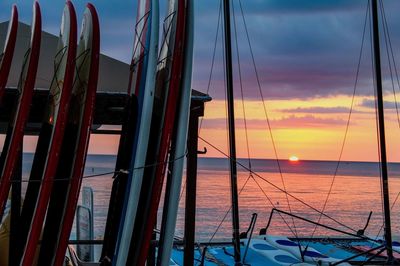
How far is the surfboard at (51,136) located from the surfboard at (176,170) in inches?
28.3

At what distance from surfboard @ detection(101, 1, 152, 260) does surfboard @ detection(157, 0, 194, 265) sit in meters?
0.26

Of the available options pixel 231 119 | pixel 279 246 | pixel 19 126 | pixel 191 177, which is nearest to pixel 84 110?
pixel 19 126

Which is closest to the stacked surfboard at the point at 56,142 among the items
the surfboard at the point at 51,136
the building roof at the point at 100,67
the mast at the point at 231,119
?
the surfboard at the point at 51,136

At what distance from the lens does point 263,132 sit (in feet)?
143

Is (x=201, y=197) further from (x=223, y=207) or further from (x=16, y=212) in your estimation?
(x=16, y=212)

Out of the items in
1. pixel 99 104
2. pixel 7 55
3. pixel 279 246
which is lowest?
pixel 279 246

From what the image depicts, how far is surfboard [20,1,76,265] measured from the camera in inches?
130

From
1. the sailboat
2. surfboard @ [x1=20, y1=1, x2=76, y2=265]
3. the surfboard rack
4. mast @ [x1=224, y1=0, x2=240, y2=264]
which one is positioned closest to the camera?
surfboard @ [x1=20, y1=1, x2=76, y2=265]

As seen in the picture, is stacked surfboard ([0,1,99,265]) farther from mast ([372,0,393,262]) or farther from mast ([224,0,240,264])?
mast ([372,0,393,262])

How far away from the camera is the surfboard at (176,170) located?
373 centimetres

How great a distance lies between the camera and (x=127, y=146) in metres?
3.83

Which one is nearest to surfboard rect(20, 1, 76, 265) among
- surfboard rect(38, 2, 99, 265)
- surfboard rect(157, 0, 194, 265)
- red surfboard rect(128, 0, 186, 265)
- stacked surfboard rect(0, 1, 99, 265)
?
stacked surfboard rect(0, 1, 99, 265)

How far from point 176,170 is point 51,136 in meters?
0.82

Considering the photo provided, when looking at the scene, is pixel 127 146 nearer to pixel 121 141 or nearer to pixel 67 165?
pixel 121 141
